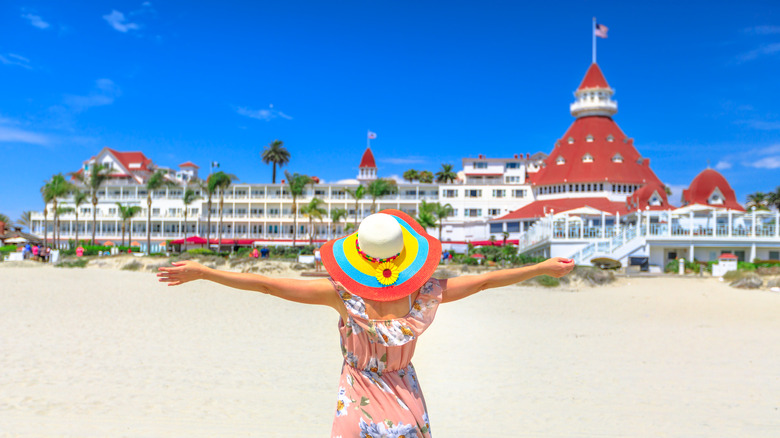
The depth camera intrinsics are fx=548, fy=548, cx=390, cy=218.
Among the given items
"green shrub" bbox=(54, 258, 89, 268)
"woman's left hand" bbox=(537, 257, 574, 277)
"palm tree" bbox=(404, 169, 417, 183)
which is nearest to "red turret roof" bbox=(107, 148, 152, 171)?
"palm tree" bbox=(404, 169, 417, 183)

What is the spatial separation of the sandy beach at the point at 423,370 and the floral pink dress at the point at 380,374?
8.86 ft

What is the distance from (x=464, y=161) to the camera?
60.4m

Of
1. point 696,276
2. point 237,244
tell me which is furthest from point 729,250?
point 237,244

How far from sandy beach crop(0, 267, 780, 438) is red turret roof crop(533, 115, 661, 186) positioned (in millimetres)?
36707

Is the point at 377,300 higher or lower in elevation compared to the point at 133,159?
lower

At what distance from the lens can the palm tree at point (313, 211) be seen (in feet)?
176

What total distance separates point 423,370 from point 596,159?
47.5 meters

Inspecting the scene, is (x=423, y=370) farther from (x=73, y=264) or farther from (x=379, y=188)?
(x=379, y=188)

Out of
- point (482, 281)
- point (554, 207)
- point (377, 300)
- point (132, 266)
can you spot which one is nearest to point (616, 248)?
point (554, 207)

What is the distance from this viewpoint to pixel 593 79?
56.6 metres

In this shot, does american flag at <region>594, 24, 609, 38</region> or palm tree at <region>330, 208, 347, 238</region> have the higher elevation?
american flag at <region>594, 24, 609, 38</region>

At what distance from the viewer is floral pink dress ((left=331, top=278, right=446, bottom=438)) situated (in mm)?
2727

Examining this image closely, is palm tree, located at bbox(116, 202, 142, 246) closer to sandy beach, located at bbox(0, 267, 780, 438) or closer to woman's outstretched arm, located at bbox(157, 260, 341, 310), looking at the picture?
sandy beach, located at bbox(0, 267, 780, 438)

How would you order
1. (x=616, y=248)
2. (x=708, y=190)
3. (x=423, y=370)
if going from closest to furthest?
1. (x=423, y=370)
2. (x=616, y=248)
3. (x=708, y=190)
